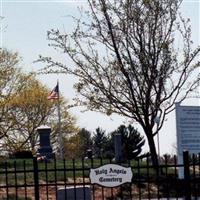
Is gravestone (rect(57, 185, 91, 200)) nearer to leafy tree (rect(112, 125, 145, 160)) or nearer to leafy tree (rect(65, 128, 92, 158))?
leafy tree (rect(112, 125, 145, 160))

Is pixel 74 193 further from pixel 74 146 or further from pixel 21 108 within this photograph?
pixel 74 146

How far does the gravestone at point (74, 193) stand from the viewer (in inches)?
543

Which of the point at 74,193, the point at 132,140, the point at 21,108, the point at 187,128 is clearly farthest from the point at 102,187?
the point at 132,140

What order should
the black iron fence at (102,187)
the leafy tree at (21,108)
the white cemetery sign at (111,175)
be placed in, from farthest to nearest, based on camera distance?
the leafy tree at (21,108), the black iron fence at (102,187), the white cemetery sign at (111,175)

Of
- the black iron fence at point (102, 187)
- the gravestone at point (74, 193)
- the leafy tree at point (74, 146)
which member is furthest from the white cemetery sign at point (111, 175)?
the leafy tree at point (74, 146)

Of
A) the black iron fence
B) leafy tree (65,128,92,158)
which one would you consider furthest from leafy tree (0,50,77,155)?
the black iron fence

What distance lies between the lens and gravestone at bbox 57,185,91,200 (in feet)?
45.3

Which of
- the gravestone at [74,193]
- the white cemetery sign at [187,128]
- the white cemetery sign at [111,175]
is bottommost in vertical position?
the gravestone at [74,193]

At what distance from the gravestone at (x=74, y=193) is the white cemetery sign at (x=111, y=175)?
116 centimetres

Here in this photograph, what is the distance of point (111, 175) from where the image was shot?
41.7 ft

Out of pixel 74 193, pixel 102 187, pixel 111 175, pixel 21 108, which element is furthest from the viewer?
pixel 21 108

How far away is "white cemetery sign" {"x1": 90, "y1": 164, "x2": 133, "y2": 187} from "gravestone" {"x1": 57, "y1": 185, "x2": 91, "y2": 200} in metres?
1.16

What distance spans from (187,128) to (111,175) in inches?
82.9

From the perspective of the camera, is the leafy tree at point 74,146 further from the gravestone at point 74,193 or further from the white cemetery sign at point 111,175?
the white cemetery sign at point 111,175
